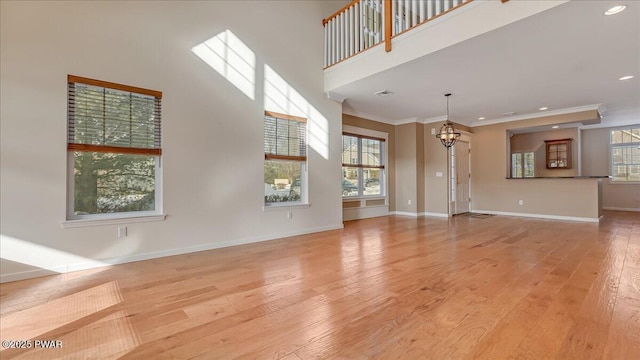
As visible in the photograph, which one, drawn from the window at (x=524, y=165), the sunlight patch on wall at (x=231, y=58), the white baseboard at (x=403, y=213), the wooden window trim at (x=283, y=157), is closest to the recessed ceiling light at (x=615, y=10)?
the wooden window trim at (x=283, y=157)

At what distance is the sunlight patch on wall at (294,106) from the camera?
4.63m

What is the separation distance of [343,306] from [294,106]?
363 centimetres

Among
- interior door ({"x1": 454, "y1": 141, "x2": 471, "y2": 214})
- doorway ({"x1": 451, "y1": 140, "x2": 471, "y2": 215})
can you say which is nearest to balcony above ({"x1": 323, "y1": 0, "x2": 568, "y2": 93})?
doorway ({"x1": 451, "y1": 140, "x2": 471, "y2": 215})

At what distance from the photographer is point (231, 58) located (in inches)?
166

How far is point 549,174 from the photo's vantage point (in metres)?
8.56

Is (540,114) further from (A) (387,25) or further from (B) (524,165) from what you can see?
(A) (387,25)

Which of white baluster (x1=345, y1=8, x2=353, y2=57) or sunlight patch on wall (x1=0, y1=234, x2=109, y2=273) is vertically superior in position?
white baluster (x1=345, y1=8, x2=353, y2=57)

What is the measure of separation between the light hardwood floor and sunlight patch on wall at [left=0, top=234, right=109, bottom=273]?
0.15 meters

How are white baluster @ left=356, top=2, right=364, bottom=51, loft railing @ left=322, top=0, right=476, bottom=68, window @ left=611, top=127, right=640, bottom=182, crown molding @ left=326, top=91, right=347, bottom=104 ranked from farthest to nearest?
window @ left=611, top=127, right=640, bottom=182
crown molding @ left=326, top=91, right=347, bottom=104
white baluster @ left=356, top=2, right=364, bottom=51
loft railing @ left=322, top=0, right=476, bottom=68

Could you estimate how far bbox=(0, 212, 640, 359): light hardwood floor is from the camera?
1.65m

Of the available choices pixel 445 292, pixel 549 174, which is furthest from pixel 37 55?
pixel 549 174

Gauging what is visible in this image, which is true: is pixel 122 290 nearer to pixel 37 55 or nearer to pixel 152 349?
pixel 152 349

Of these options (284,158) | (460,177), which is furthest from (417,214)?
(284,158)

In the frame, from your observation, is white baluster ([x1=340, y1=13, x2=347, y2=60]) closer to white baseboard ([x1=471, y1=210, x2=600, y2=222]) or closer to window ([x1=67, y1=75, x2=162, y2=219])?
window ([x1=67, y1=75, x2=162, y2=219])
